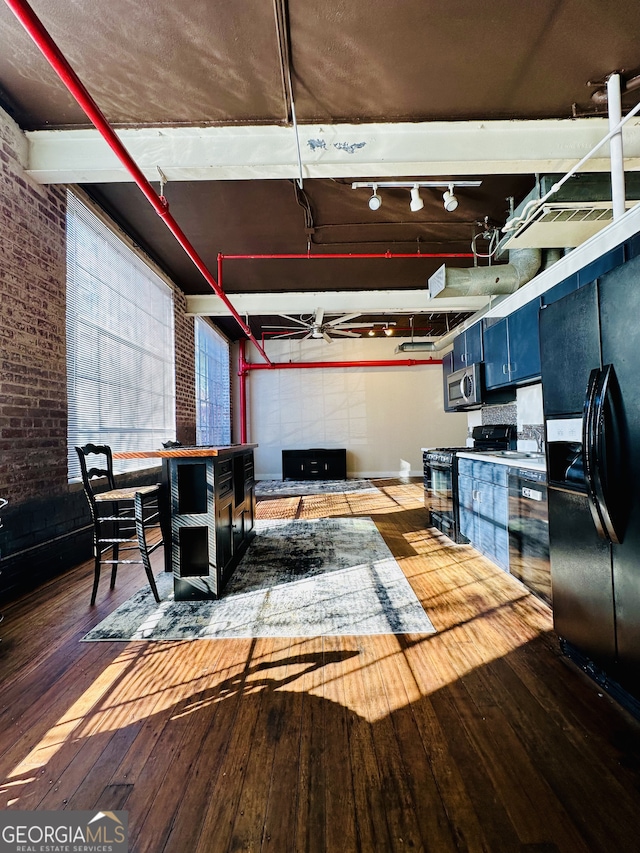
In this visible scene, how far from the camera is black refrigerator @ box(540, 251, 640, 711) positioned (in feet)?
5.10

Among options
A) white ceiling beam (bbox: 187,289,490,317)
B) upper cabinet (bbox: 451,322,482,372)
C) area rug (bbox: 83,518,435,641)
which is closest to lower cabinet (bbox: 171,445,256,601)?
area rug (bbox: 83,518,435,641)

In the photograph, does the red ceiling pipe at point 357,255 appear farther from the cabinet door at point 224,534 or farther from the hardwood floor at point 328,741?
the hardwood floor at point 328,741

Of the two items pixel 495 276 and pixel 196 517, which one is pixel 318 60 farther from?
pixel 196 517

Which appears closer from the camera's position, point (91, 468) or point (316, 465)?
point (91, 468)

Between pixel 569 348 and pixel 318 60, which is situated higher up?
pixel 318 60

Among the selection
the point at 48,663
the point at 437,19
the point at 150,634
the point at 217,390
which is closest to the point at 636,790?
the point at 150,634

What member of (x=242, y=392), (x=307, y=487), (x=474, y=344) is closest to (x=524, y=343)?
(x=474, y=344)

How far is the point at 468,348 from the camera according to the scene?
5.02m

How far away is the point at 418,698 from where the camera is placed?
168 centimetres

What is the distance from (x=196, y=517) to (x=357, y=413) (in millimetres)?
7168

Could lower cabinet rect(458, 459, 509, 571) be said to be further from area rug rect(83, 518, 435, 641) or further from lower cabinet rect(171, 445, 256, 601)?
lower cabinet rect(171, 445, 256, 601)

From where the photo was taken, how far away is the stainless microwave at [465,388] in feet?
14.9

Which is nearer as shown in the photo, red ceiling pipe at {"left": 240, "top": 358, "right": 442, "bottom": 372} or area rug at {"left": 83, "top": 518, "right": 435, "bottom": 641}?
area rug at {"left": 83, "top": 518, "right": 435, "bottom": 641}

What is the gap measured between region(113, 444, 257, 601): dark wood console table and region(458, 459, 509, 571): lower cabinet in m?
2.17
